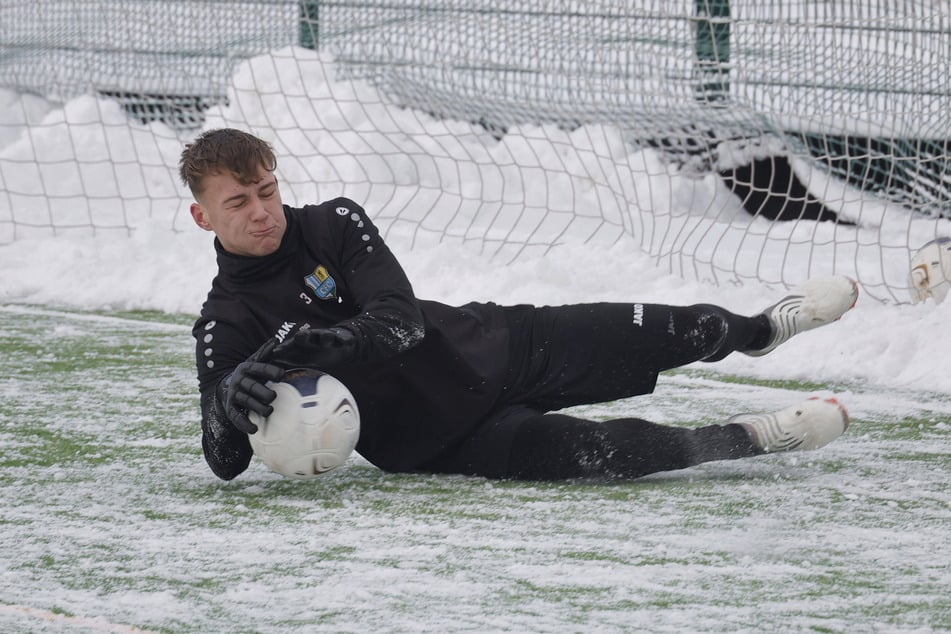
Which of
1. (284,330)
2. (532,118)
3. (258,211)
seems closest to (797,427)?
(284,330)

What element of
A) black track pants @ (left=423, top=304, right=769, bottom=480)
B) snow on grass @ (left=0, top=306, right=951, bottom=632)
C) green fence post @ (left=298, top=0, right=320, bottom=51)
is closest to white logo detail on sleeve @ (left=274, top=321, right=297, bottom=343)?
snow on grass @ (left=0, top=306, right=951, bottom=632)

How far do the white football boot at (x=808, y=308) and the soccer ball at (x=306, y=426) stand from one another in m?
1.22

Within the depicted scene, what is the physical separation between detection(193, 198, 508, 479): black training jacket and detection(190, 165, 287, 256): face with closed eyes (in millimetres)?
44

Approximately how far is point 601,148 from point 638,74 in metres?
0.64

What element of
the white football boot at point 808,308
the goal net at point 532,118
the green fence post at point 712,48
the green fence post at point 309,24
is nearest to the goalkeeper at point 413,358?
the white football boot at point 808,308

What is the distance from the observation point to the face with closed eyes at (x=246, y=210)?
330 centimetres

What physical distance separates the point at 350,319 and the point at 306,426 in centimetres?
27

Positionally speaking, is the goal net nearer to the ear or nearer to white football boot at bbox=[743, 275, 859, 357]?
white football boot at bbox=[743, 275, 859, 357]

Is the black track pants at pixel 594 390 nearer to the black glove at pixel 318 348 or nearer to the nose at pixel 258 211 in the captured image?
the black glove at pixel 318 348

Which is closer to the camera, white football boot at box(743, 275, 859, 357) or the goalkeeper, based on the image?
the goalkeeper

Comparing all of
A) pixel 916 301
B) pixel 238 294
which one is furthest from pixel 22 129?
pixel 238 294

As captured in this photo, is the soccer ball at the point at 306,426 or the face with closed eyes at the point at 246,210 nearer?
the soccer ball at the point at 306,426

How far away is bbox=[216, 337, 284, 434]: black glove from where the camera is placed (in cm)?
307

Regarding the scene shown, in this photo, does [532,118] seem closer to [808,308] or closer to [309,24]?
[309,24]
